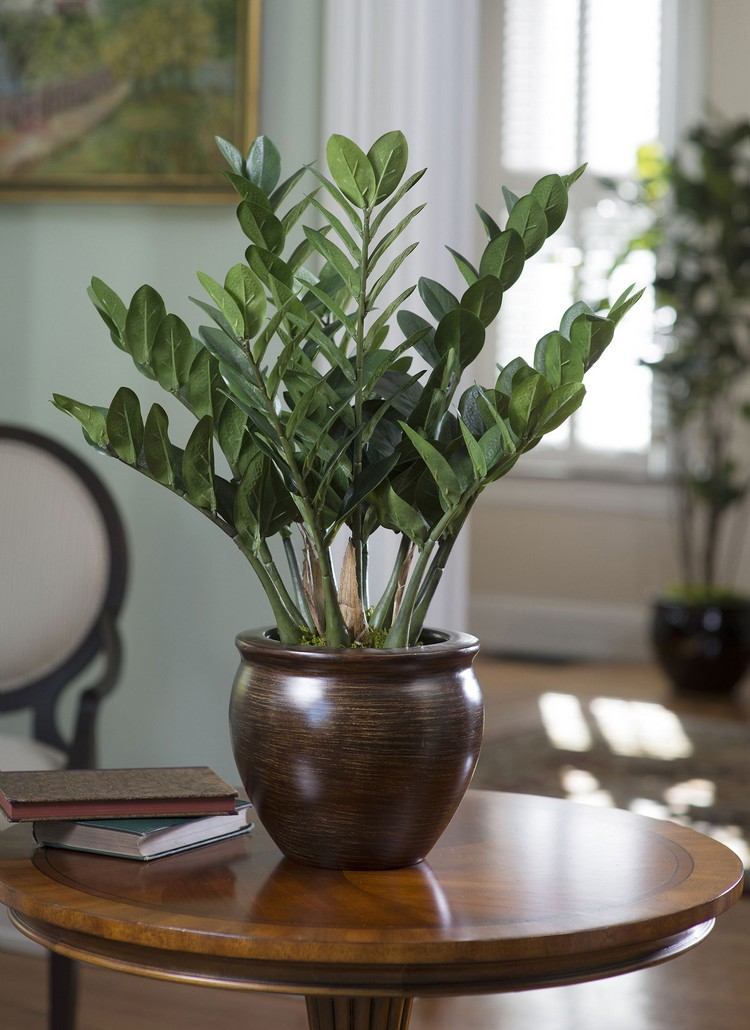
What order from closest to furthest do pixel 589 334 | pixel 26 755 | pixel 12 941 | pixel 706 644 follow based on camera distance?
1. pixel 589 334
2. pixel 26 755
3. pixel 12 941
4. pixel 706 644

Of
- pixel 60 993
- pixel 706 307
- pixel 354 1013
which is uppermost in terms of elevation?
pixel 706 307

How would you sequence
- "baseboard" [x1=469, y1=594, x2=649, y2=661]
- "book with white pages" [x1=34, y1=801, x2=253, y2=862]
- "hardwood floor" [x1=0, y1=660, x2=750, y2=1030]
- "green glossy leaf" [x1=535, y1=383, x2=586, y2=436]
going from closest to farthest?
"green glossy leaf" [x1=535, y1=383, x2=586, y2=436], "book with white pages" [x1=34, y1=801, x2=253, y2=862], "hardwood floor" [x1=0, y1=660, x2=750, y2=1030], "baseboard" [x1=469, y1=594, x2=649, y2=661]

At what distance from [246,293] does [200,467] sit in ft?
0.55

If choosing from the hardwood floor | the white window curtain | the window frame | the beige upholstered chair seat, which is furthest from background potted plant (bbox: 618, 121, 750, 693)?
the beige upholstered chair seat

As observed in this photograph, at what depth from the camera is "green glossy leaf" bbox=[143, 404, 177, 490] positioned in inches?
51.8

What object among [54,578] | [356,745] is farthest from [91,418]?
[54,578]

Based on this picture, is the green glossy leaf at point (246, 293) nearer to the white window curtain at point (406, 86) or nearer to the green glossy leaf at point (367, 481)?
the green glossy leaf at point (367, 481)

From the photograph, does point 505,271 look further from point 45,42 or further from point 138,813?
point 45,42

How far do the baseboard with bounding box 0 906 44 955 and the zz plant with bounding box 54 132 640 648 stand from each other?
1.57 m

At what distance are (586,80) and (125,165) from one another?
419 cm

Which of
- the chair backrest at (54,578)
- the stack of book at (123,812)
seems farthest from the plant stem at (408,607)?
the chair backrest at (54,578)

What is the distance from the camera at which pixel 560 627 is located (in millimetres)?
6602

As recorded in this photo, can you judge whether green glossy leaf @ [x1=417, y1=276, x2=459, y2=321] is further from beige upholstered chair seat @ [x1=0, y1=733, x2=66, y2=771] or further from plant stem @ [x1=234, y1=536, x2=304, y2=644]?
beige upholstered chair seat @ [x1=0, y1=733, x2=66, y2=771]

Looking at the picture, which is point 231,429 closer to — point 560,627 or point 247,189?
point 247,189
